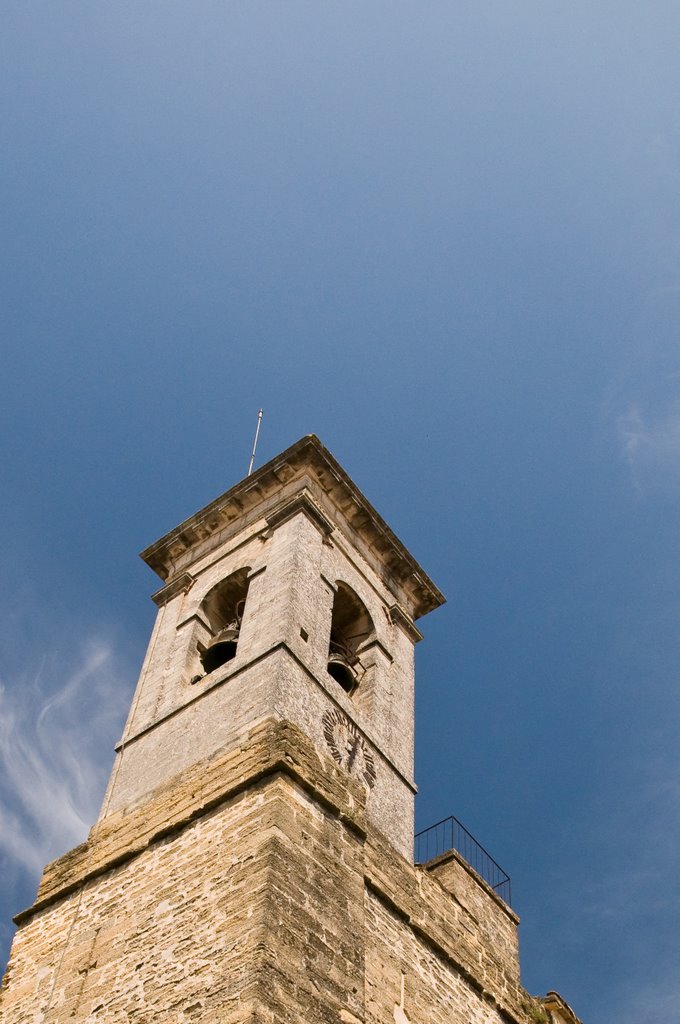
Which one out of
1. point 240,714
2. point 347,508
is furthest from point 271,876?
point 347,508

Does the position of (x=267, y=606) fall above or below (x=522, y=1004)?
above

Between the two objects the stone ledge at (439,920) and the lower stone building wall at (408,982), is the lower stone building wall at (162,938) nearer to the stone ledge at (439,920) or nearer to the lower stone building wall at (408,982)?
the lower stone building wall at (408,982)

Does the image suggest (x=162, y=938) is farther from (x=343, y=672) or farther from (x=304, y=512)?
(x=304, y=512)

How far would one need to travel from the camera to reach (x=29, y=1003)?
9.81 m

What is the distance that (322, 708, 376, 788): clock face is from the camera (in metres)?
11.5

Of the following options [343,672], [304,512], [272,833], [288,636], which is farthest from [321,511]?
[272,833]

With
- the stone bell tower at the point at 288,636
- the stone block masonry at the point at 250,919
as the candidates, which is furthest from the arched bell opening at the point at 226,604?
the stone block masonry at the point at 250,919

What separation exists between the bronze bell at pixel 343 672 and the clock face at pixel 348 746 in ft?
4.45

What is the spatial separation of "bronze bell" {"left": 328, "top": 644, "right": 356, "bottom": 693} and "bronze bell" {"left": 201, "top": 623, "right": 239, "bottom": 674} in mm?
1128

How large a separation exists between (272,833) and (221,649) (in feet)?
14.7

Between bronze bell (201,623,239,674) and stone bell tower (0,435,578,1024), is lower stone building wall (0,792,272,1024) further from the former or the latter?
bronze bell (201,623,239,674)

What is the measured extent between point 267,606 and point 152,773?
2.17 metres

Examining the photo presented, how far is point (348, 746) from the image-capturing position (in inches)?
466

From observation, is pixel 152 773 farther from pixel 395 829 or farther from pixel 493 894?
pixel 493 894
